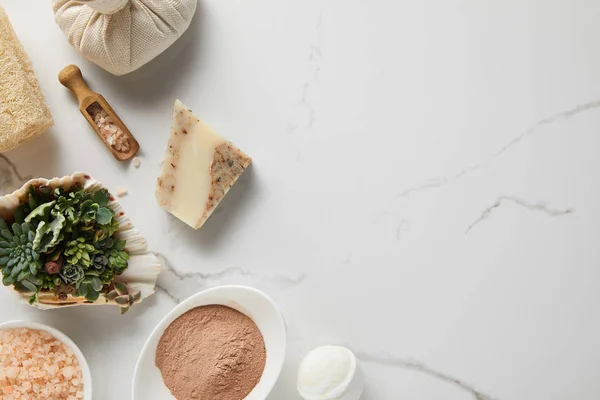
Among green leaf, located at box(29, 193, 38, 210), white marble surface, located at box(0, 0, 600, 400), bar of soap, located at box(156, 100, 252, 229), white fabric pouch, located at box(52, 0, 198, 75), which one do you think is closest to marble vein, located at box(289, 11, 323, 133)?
white marble surface, located at box(0, 0, 600, 400)

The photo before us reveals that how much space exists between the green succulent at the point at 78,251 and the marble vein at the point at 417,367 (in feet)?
1.68

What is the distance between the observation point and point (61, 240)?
1009 mm

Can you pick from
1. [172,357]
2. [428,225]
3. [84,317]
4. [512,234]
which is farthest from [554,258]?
[84,317]

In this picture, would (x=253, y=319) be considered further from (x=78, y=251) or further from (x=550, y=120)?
(x=550, y=120)

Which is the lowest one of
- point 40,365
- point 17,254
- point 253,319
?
point 40,365

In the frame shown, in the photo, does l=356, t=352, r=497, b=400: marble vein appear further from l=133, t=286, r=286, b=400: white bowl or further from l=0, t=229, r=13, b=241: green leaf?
l=0, t=229, r=13, b=241: green leaf

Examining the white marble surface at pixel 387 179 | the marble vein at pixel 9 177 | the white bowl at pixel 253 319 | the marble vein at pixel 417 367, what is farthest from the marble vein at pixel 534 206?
the marble vein at pixel 9 177

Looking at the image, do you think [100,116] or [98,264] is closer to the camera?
[98,264]

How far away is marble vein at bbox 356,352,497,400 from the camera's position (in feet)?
3.82

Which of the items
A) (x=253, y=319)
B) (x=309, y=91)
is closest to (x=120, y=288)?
(x=253, y=319)

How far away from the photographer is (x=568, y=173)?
3.79 ft

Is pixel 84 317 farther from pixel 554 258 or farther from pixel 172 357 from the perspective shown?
pixel 554 258

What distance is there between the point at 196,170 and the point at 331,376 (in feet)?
1.40

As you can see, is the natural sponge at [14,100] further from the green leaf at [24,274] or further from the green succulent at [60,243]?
the green leaf at [24,274]
